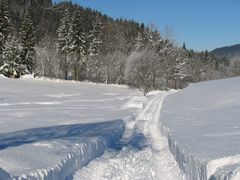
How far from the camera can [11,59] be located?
228ft

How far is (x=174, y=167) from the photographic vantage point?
10781 millimetres

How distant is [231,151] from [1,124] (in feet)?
39.3

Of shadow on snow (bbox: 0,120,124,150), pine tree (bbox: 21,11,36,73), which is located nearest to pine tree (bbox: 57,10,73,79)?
pine tree (bbox: 21,11,36,73)

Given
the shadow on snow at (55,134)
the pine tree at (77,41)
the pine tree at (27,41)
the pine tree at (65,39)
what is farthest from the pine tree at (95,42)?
the shadow on snow at (55,134)

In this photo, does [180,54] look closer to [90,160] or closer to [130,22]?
[130,22]

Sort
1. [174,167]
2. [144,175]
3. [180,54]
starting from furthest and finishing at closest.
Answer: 1. [180,54]
2. [174,167]
3. [144,175]

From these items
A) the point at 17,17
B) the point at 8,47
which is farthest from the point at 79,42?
the point at 17,17

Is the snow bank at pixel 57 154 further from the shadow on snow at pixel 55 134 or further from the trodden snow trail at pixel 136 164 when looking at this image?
the trodden snow trail at pixel 136 164

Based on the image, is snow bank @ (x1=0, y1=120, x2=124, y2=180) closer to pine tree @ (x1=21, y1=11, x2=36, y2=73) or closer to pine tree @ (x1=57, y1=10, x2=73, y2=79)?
pine tree @ (x1=21, y1=11, x2=36, y2=73)

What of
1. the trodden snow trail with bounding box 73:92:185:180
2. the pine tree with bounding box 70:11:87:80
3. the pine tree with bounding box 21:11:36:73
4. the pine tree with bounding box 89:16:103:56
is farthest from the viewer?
the pine tree with bounding box 89:16:103:56

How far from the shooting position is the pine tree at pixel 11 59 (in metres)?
69.2

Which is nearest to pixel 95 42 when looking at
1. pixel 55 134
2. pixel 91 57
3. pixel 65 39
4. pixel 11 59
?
pixel 91 57

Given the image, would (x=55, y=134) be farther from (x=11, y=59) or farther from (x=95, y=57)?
(x=95, y=57)

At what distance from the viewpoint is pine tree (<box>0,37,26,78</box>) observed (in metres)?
69.2
